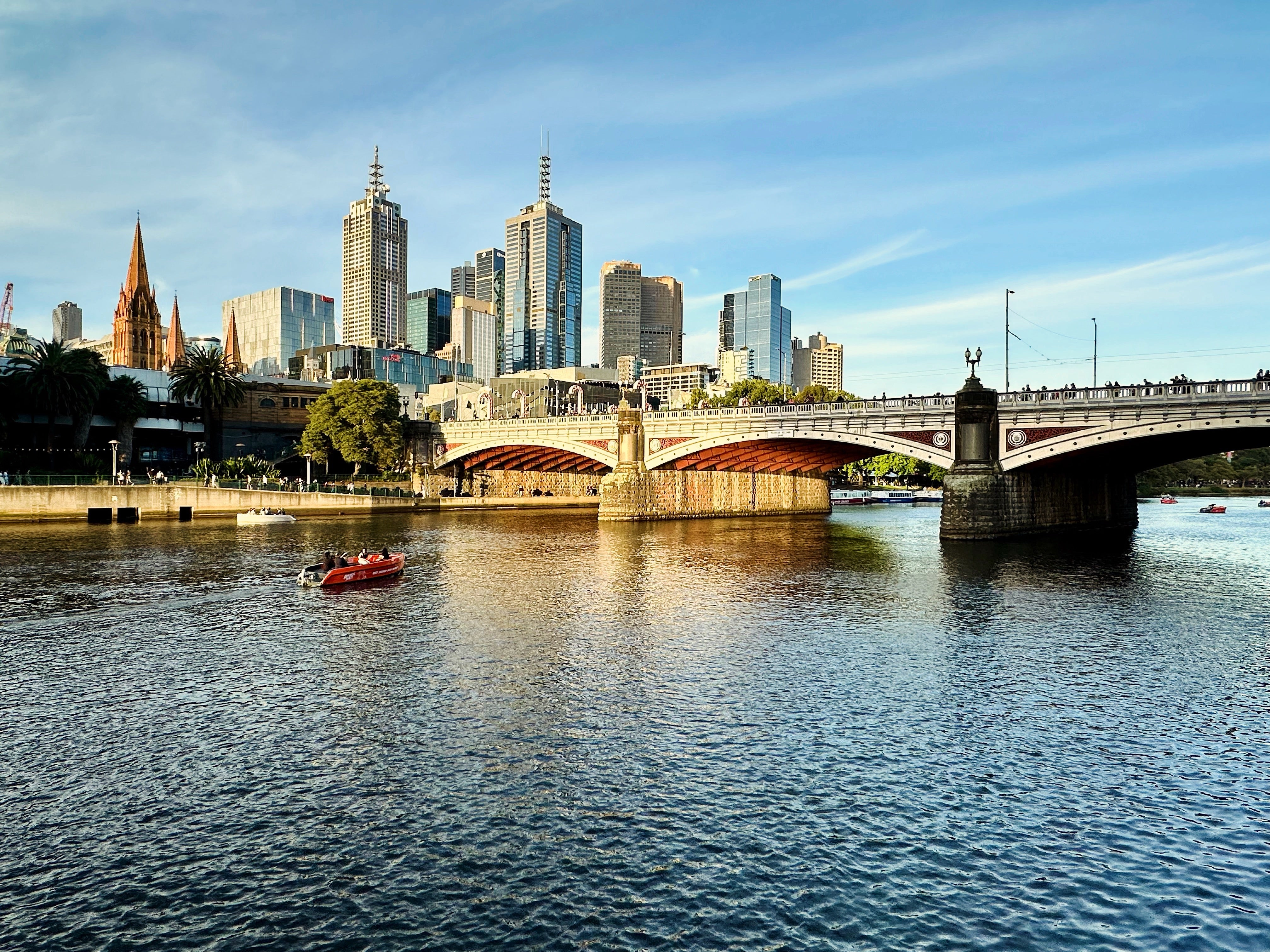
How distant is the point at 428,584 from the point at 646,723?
1005 inches

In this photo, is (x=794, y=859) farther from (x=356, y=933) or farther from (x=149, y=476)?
(x=149, y=476)

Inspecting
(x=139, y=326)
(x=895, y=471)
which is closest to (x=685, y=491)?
(x=895, y=471)

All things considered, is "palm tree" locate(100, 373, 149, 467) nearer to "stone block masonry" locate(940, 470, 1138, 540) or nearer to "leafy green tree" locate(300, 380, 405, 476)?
"leafy green tree" locate(300, 380, 405, 476)

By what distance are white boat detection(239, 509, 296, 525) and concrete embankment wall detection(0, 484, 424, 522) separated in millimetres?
6206

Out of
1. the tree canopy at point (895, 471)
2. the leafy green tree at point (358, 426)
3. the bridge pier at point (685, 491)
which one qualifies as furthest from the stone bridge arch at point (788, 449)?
the tree canopy at point (895, 471)

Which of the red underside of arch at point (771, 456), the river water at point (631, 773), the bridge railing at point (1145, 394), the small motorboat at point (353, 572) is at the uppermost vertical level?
the bridge railing at point (1145, 394)

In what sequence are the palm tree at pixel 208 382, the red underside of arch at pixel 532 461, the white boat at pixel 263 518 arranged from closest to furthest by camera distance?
1. the white boat at pixel 263 518
2. the red underside of arch at pixel 532 461
3. the palm tree at pixel 208 382

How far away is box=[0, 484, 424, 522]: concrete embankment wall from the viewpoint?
7850 centimetres

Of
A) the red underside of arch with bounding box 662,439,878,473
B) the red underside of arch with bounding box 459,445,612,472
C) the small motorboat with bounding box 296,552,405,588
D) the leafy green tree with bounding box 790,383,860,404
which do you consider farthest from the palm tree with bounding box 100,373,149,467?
the leafy green tree with bounding box 790,383,860,404

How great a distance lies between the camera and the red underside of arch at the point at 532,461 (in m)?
109

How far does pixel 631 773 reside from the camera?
19.0m

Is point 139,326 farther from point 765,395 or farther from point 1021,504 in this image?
point 1021,504

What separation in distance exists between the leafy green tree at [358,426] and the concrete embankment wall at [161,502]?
12.4 m

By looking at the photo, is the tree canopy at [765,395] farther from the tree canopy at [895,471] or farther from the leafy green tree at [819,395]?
the tree canopy at [895,471]
